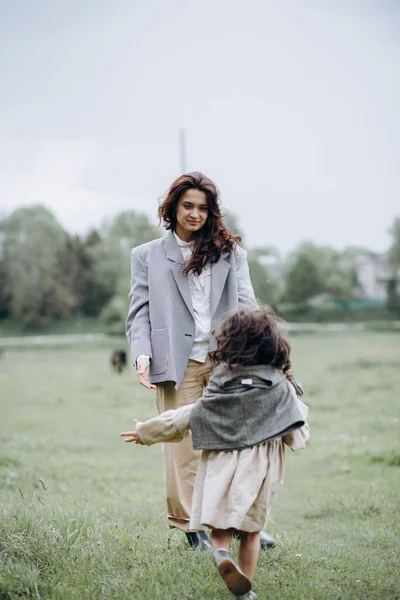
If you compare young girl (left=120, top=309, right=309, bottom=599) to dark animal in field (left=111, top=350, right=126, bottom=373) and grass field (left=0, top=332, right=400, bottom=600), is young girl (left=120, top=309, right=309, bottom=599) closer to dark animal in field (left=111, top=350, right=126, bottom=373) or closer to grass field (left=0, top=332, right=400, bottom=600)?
grass field (left=0, top=332, right=400, bottom=600)

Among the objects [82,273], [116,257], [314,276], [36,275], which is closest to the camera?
[116,257]

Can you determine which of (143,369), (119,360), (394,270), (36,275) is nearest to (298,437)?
(143,369)

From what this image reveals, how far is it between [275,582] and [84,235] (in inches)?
1616

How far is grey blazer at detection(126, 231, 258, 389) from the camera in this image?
3.89 m

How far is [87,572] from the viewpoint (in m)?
3.28

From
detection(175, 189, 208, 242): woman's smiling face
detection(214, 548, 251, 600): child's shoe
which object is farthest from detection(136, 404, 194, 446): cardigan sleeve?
detection(175, 189, 208, 242): woman's smiling face

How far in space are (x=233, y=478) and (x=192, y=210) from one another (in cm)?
155

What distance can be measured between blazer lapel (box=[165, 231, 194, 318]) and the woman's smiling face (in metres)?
0.15

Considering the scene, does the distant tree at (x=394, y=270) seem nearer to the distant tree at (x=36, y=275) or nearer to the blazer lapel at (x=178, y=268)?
the distant tree at (x=36, y=275)

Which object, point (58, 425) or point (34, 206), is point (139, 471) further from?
point (34, 206)

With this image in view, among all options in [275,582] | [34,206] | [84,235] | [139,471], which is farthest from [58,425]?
[34,206]

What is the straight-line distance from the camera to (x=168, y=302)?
13.0 ft

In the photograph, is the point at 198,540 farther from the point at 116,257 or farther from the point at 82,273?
the point at 82,273

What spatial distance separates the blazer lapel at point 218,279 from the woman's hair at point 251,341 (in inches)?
32.1
